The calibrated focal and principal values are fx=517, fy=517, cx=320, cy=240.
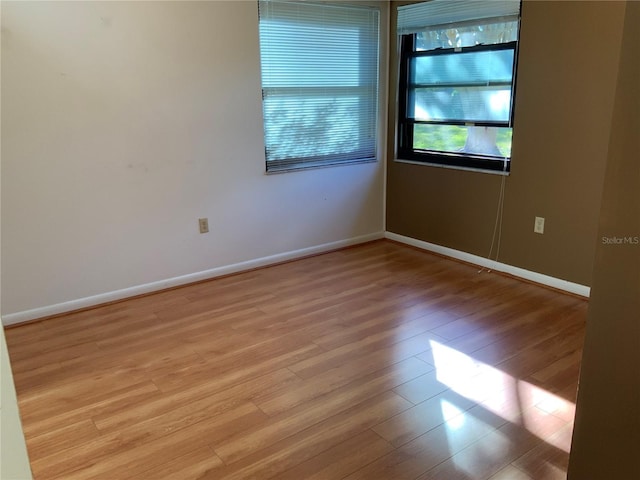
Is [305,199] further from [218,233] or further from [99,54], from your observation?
[99,54]

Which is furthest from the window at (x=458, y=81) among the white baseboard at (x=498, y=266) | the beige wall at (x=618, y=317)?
the beige wall at (x=618, y=317)

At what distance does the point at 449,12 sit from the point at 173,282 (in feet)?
9.04

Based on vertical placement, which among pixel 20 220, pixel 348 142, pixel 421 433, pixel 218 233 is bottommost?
pixel 421 433

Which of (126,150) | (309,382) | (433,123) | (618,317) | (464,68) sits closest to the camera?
(618,317)

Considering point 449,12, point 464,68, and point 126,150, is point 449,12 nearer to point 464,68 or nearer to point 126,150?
point 464,68

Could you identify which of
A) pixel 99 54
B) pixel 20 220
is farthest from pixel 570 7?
pixel 20 220

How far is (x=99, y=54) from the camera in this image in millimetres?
3043

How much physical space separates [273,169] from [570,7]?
7.19 ft

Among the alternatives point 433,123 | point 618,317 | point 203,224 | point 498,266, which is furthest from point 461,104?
point 618,317

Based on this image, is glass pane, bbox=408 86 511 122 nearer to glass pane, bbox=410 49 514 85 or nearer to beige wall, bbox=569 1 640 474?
glass pane, bbox=410 49 514 85

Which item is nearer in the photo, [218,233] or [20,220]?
[20,220]

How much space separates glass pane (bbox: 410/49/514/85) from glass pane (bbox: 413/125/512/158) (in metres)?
0.34

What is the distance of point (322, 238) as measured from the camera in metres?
4.33

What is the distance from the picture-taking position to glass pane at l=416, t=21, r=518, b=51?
3439 mm
